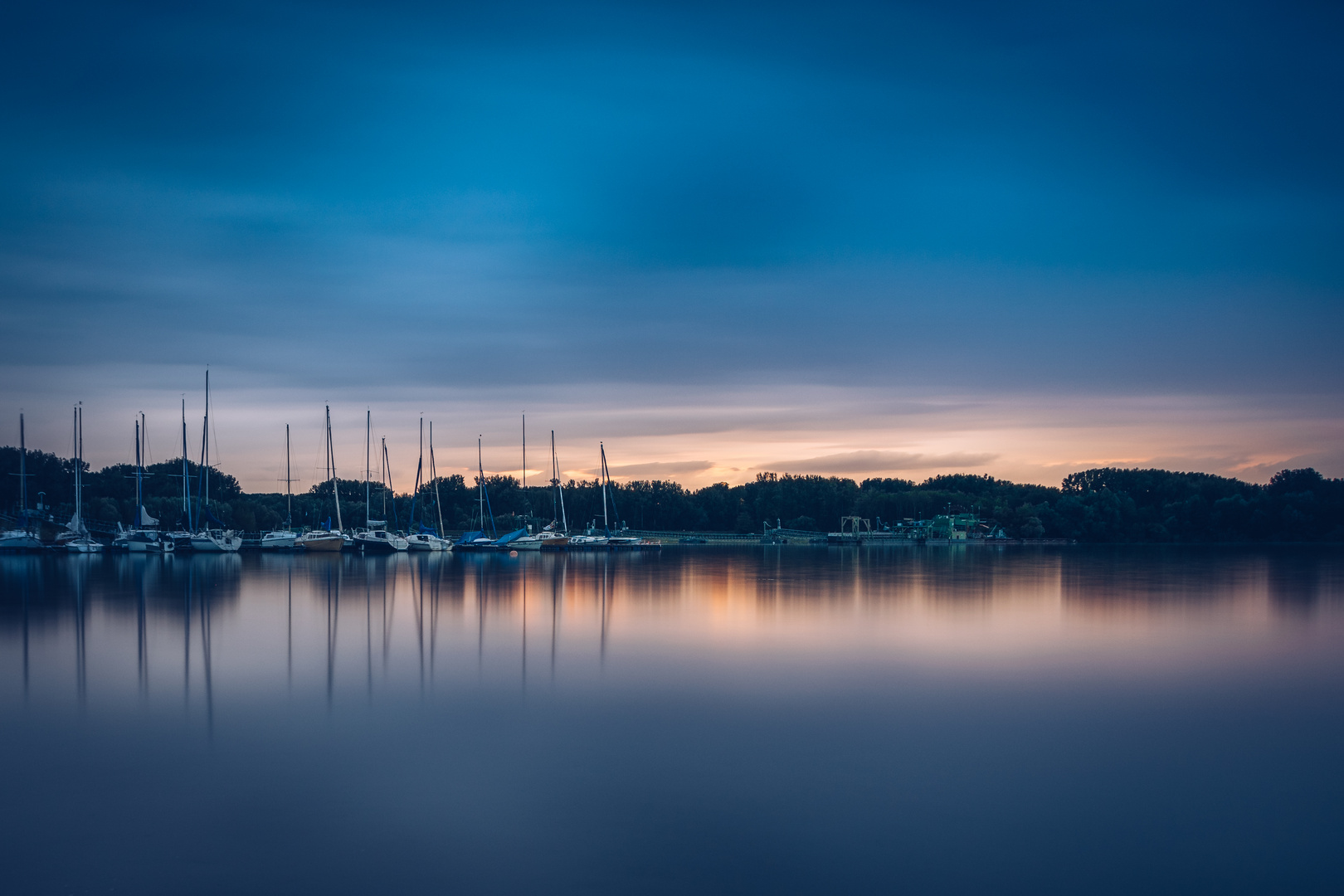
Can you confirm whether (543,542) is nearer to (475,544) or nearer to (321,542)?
(475,544)

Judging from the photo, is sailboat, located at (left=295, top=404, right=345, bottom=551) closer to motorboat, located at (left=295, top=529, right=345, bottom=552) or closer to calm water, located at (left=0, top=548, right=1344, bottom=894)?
motorboat, located at (left=295, top=529, right=345, bottom=552)

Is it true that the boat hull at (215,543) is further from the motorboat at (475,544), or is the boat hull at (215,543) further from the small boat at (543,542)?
the small boat at (543,542)

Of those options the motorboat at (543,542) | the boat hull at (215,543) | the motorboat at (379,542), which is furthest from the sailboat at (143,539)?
the motorboat at (543,542)

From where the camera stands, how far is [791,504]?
161625mm

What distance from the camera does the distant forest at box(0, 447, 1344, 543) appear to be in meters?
100

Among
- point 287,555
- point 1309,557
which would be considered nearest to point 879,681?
point 287,555

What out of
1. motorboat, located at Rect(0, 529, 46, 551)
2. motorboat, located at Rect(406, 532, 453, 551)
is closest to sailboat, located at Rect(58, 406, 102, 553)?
motorboat, located at Rect(0, 529, 46, 551)

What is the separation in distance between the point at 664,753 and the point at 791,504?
5898 inches

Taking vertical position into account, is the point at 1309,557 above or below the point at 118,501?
below

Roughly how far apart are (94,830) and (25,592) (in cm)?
3288

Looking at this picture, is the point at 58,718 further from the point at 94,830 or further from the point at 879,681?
the point at 879,681

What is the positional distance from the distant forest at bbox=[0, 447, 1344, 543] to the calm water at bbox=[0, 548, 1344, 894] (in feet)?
230

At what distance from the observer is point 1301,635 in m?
27.6

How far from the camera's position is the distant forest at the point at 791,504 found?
10025 cm
